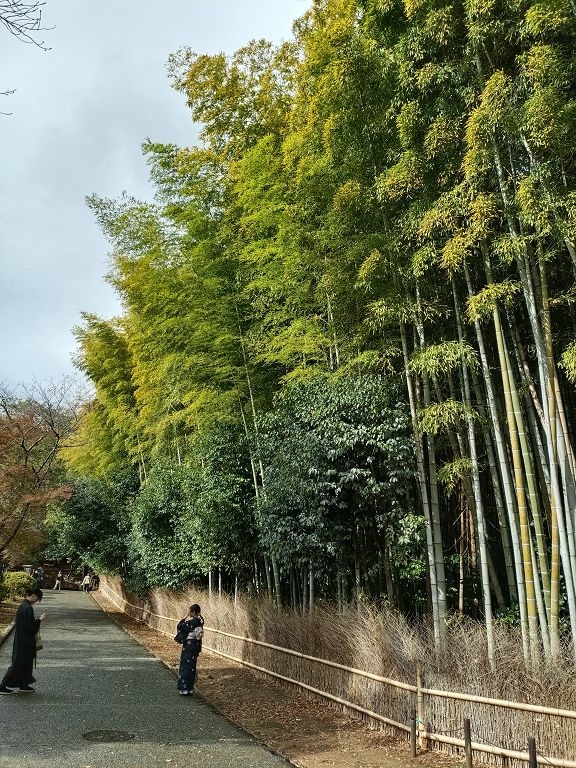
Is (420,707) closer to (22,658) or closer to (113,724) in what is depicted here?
(113,724)

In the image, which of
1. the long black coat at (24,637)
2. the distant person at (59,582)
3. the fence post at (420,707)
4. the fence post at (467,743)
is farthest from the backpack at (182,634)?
the distant person at (59,582)

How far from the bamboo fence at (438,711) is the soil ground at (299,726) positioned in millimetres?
126

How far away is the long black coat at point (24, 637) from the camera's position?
712 cm

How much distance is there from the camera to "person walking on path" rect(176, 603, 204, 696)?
24.9 ft

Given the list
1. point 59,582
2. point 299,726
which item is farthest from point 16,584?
point 299,726

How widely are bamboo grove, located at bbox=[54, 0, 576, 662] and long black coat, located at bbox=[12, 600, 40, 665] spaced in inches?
120

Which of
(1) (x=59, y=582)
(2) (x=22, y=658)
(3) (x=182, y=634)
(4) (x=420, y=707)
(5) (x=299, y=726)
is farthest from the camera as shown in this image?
(1) (x=59, y=582)

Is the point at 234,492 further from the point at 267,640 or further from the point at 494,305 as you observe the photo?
the point at 494,305

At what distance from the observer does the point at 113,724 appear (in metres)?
5.92

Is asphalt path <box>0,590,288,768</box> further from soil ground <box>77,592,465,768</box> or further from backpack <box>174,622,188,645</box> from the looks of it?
backpack <box>174,622,188,645</box>

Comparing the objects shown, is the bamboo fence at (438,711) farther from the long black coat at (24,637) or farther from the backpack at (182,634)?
the long black coat at (24,637)

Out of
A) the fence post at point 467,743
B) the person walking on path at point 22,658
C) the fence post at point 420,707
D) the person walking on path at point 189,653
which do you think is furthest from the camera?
the person walking on path at point 189,653

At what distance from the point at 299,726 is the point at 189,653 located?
1.98 meters

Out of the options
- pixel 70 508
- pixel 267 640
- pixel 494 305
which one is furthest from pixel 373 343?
pixel 70 508
